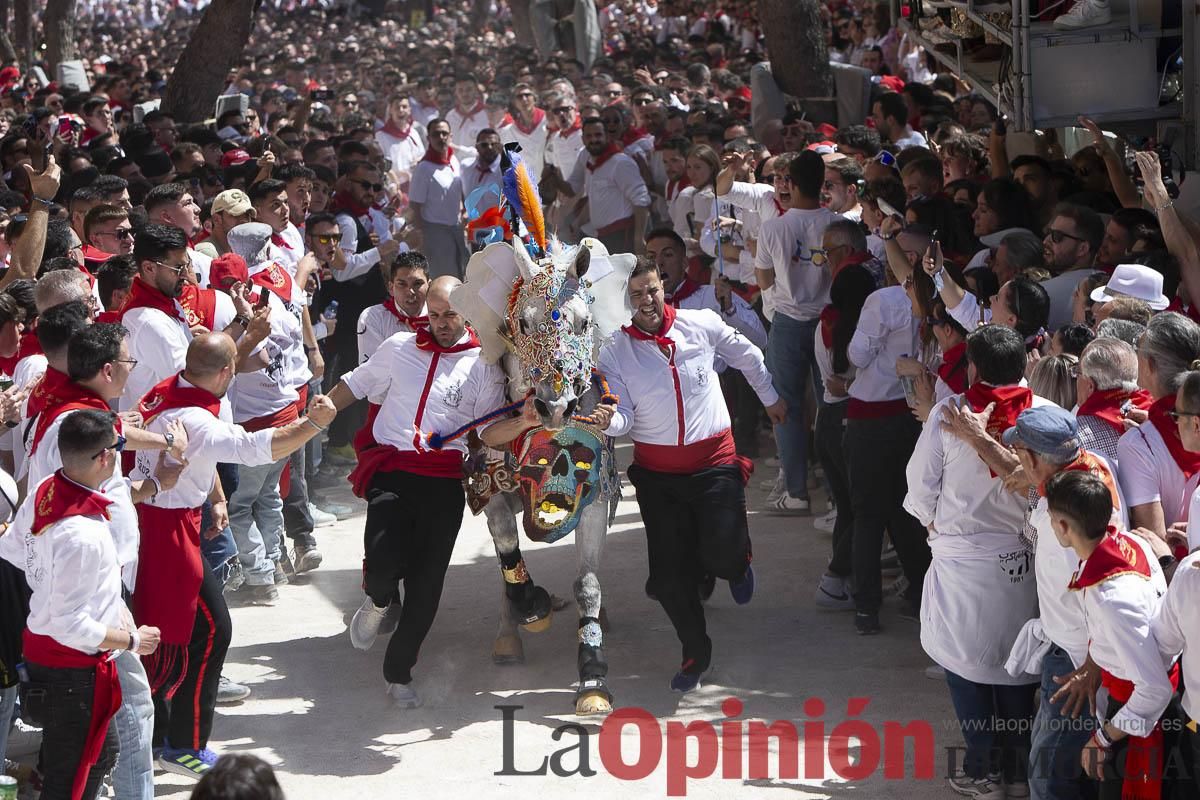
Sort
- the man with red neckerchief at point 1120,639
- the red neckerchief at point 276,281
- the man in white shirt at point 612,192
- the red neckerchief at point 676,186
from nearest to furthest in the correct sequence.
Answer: the man with red neckerchief at point 1120,639, the red neckerchief at point 276,281, the red neckerchief at point 676,186, the man in white shirt at point 612,192

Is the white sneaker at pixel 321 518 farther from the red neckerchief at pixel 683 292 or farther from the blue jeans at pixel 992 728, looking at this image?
the blue jeans at pixel 992 728

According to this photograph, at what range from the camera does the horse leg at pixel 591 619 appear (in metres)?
6.41

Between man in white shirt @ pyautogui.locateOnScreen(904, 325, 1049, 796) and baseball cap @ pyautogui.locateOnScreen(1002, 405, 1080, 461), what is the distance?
1.65 feet

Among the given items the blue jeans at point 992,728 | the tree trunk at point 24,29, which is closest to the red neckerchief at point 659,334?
the blue jeans at point 992,728

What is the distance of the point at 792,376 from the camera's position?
888cm

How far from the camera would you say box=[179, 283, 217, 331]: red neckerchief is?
7.03 metres

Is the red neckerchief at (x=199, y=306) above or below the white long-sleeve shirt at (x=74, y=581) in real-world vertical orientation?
above

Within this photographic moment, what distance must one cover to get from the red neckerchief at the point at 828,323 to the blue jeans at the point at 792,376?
2.86ft

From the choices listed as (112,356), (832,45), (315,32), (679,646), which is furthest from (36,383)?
(315,32)

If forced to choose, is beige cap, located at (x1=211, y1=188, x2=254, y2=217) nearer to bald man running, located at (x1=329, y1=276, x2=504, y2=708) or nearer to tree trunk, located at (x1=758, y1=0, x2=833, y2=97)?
bald man running, located at (x1=329, y1=276, x2=504, y2=708)

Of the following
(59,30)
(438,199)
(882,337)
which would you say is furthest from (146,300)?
(59,30)

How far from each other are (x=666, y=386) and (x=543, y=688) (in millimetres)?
1496

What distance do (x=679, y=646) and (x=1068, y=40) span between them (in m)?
3.77

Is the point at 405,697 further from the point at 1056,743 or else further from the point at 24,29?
the point at 24,29
